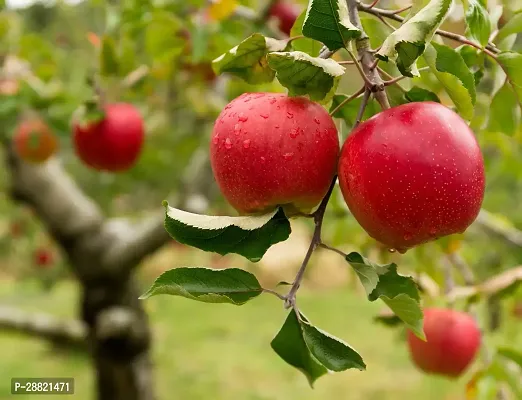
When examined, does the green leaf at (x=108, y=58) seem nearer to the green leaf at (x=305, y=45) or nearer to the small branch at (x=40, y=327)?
the green leaf at (x=305, y=45)

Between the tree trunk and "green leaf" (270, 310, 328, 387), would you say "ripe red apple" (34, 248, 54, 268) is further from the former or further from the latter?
"green leaf" (270, 310, 328, 387)

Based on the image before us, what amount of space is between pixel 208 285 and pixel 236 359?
128 inches

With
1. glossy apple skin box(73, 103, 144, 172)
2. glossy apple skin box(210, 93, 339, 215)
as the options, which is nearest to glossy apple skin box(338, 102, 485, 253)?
glossy apple skin box(210, 93, 339, 215)

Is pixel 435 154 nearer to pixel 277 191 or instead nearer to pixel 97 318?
pixel 277 191

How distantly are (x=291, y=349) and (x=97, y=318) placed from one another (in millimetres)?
1600

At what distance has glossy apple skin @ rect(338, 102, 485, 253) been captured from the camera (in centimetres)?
46

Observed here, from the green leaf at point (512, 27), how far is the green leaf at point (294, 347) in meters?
0.39

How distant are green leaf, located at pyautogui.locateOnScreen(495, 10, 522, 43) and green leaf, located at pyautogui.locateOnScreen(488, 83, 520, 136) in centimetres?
7

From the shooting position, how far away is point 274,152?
1.55 feet

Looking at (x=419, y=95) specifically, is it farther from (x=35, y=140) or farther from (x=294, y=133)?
(x=35, y=140)

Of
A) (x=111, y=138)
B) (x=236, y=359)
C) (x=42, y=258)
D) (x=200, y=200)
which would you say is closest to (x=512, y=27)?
(x=111, y=138)

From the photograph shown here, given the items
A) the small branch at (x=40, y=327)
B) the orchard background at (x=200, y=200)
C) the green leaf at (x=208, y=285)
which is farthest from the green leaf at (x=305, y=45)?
the small branch at (x=40, y=327)

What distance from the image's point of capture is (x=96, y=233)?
6.53 ft

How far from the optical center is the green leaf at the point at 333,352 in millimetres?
486
